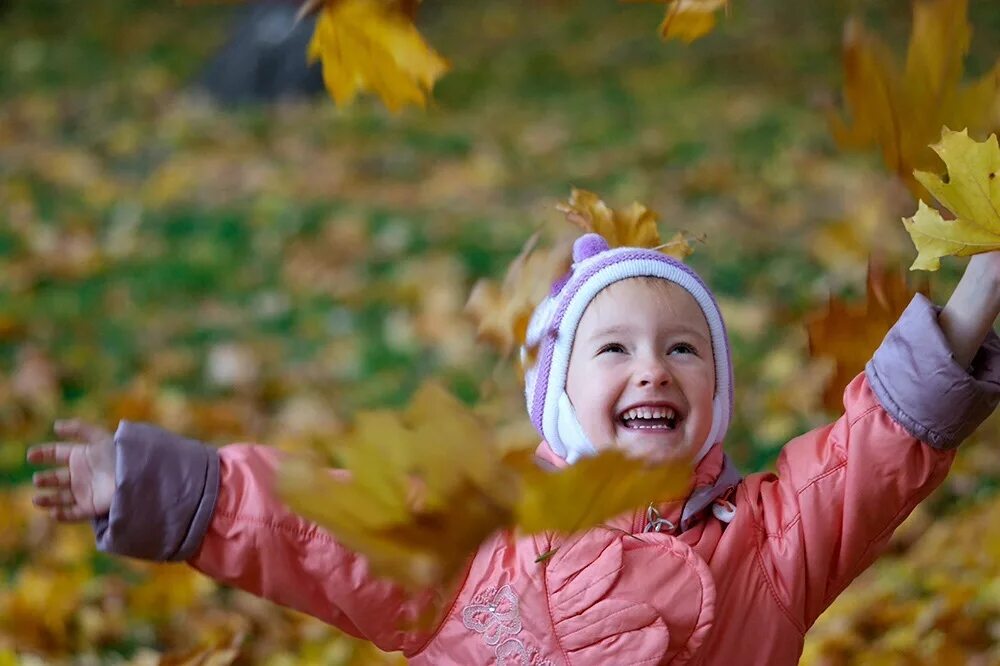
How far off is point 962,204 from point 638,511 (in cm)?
53

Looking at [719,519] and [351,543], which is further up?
[351,543]

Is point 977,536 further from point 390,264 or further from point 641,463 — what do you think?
point 390,264

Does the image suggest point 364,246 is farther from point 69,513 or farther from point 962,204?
point 962,204

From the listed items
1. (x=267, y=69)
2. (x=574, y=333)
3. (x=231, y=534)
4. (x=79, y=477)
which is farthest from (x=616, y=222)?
(x=267, y=69)

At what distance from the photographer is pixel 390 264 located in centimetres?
450

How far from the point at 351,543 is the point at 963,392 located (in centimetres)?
72

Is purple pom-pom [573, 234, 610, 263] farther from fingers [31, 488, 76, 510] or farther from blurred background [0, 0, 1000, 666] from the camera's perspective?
fingers [31, 488, 76, 510]

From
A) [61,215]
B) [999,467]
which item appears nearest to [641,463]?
[999,467]

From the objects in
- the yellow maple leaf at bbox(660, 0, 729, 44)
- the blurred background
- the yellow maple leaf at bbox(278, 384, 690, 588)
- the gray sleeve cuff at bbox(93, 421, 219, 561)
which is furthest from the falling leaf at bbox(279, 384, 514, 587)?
the yellow maple leaf at bbox(660, 0, 729, 44)

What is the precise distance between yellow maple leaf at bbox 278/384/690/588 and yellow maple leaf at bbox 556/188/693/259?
78 centimetres

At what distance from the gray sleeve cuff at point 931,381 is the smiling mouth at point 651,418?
241 mm

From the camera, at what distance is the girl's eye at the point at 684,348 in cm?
165

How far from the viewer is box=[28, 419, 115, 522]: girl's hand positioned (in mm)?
1630

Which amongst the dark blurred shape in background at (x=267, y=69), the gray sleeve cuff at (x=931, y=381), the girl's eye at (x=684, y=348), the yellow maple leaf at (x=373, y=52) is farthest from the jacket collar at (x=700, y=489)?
the dark blurred shape in background at (x=267, y=69)
